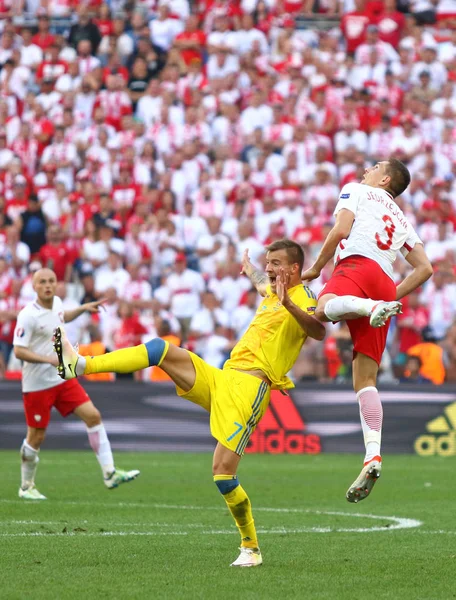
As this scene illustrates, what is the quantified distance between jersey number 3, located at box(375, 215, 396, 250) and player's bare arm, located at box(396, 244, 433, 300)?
30 centimetres

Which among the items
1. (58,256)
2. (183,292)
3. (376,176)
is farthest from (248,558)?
(58,256)

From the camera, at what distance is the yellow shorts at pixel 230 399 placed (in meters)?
8.30

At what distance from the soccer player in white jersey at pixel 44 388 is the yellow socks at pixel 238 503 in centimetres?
488

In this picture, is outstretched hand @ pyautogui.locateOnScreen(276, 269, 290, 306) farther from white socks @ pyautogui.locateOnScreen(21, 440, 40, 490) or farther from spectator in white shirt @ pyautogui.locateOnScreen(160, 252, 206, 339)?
spectator in white shirt @ pyautogui.locateOnScreen(160, 252, 206, 339)

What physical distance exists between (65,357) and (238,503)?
60.6 inches

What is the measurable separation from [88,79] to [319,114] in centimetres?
482

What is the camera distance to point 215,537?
9859 millimetres

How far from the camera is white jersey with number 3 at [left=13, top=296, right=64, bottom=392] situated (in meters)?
13.2

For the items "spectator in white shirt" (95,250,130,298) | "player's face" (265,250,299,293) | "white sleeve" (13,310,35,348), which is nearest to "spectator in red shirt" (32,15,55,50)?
"spectator in white shirt" (95,250,130,298)

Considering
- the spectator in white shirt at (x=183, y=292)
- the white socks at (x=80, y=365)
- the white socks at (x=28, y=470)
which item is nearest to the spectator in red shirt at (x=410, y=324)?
the spectator in white shirt at (x=183, y=292)

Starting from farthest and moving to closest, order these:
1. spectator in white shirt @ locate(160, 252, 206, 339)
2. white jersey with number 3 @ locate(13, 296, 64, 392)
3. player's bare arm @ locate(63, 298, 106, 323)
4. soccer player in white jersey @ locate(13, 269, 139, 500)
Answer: spectator in white shirt @ locate(160, 252, 206, 339), white jersey with number 3 @ locate(13, 296, 64, 392), soccer player in white jersey @ locate(13, 269, 139, 500), player's bare arm @ locate(63, 298, 106, 323)

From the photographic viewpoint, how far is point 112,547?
9055 mm

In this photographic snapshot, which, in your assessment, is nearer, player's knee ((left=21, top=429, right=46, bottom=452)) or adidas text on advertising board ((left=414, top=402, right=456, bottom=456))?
player's knee ((left=21, top=429, right=46, bottom=452))

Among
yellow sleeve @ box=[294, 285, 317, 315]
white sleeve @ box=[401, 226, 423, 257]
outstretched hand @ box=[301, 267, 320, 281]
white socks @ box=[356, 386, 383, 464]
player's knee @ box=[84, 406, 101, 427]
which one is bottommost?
player's knee @ box=[84, 406, 101, 427]
